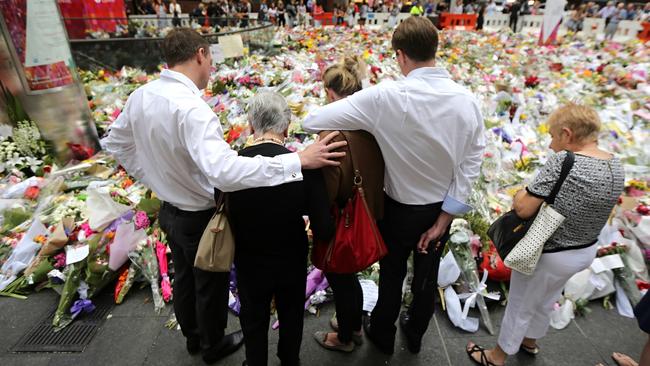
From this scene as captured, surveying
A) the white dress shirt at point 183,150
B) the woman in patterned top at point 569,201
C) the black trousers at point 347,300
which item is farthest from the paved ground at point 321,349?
the white dress shirt at point 183,150

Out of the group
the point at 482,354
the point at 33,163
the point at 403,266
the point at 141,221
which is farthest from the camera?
the point at 33,163

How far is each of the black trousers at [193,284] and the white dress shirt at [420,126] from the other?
2.58 ft

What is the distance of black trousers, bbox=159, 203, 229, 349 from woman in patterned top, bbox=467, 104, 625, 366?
62.1 inches

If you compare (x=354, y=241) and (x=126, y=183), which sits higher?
(x=354, y=241)

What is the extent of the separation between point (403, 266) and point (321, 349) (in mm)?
800

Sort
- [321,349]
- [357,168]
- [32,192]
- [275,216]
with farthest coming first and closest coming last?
[32,192], [321,349], [357,168], [275,216]

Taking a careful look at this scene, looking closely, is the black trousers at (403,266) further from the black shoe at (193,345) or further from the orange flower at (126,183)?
the orange flower at (126,183)

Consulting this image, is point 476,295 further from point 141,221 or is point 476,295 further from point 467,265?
point 141,221

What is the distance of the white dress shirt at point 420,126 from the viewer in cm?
150

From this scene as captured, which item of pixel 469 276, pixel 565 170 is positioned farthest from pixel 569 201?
pixel 469 276

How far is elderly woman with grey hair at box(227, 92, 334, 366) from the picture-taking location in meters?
1.44

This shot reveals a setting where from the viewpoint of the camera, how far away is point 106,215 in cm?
292

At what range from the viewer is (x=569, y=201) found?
62.8 inches

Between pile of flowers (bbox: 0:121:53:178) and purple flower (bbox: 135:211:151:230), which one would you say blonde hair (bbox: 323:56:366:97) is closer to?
purple flower (bbox: 135:211:151:230)
